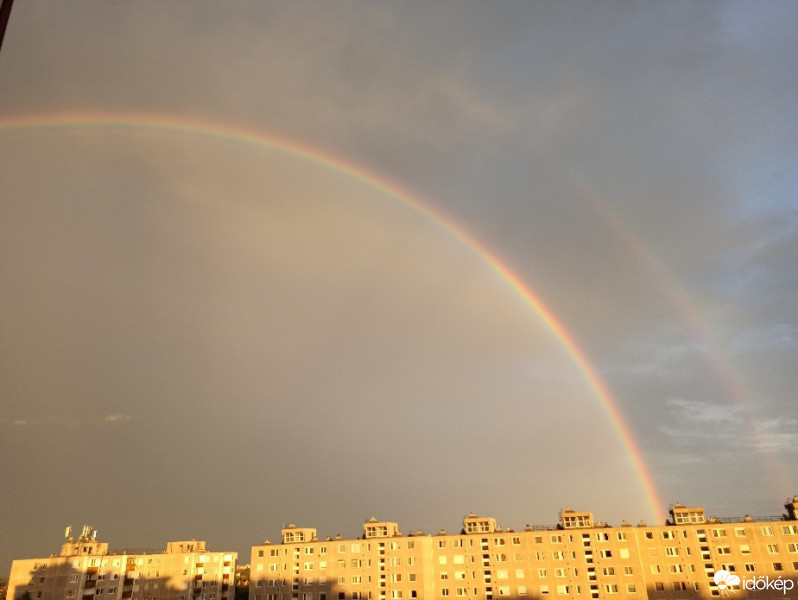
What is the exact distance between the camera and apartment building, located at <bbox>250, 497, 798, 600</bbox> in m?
83.4

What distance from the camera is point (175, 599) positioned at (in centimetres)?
10725

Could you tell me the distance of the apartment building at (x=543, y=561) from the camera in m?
83.4

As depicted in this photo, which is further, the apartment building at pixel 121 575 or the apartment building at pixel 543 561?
the apartment building at pixel 121 575

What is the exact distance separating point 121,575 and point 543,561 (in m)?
75.0

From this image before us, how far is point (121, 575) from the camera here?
107625mm

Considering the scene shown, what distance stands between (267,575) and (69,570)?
38.0m

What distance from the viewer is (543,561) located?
8850 centimetres

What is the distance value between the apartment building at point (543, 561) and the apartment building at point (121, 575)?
68.4ft

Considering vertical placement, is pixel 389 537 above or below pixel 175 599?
above

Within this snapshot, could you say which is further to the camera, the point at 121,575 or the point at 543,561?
the point at 121,575

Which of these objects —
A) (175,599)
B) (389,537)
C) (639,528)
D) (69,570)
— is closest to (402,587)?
A: (389,537)

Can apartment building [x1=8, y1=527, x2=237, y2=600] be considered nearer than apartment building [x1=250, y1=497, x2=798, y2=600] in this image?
No

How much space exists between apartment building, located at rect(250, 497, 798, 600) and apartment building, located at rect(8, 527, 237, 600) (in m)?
20.8

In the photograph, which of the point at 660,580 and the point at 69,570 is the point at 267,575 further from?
the point at 660,580
